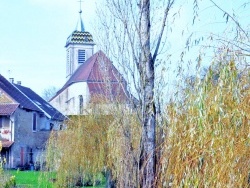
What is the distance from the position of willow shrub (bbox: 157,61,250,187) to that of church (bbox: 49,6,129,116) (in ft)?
16.4

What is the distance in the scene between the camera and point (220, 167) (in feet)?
13.1

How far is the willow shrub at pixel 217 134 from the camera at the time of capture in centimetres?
392

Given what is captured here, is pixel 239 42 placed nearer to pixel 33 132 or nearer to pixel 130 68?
pixel 130 68

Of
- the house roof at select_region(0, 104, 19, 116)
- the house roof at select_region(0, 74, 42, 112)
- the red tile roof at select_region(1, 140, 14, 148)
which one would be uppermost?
the house roof at select_region(0, 74, 42, 112)

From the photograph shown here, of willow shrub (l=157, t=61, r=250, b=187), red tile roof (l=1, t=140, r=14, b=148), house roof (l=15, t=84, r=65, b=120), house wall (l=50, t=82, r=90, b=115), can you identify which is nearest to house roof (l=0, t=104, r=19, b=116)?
red tile roof (l=1, t=140, r=14, b=148)

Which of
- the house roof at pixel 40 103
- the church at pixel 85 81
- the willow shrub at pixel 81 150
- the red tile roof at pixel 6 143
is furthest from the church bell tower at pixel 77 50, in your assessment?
the willow shrub at pixel 81 150

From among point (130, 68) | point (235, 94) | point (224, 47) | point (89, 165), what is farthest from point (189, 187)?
point (89, 165)

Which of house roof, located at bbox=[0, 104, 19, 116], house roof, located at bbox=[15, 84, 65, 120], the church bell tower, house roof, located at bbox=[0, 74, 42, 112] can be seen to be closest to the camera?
house roof, located at bbox=[0, 104, 19, 116]

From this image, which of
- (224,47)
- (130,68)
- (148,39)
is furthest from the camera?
(130,68)

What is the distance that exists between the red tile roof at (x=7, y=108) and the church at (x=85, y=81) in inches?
118

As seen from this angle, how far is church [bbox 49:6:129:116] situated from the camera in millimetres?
11458

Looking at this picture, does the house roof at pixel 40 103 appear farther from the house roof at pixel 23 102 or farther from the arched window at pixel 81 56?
the arched window at pixel 81 56

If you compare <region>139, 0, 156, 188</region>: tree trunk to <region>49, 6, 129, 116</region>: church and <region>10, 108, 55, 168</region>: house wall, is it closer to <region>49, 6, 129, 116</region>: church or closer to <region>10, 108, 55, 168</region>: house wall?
<region>49, 6, 129, 116</region>: church

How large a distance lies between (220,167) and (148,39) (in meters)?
4.17
